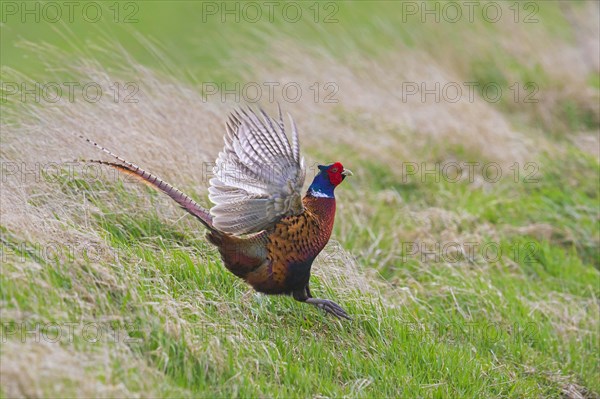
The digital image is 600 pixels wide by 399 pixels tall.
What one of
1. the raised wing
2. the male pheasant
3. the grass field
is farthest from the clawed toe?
the raised wing

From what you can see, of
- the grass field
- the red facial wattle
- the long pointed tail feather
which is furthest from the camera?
the red facial wattle

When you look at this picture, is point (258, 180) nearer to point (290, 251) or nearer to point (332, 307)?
point (290, 251)

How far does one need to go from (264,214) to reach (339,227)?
2136 millimetres

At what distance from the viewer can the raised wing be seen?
17.7 ft

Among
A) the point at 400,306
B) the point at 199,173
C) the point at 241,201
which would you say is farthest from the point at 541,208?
the point at 241,201

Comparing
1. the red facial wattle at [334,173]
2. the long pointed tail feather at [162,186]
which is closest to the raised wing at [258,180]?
the long pointed tail feather at [162,186]

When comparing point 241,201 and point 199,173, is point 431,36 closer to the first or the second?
point 199,173

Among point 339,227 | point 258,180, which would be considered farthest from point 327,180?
point 339,227

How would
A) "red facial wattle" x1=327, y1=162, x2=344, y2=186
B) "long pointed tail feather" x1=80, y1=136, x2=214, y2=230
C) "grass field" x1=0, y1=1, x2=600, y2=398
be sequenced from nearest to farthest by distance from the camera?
"grass field" x1=0, y1=1, x2=600, y2=398
"long pointed tail feather" x1=80, y1=136, x2=214, y2=230
"red facial wattle" x1=327, y1=162, x2=344, y2=186

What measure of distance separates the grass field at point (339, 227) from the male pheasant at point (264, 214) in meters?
0.27

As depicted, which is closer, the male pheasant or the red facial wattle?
the male pheasant

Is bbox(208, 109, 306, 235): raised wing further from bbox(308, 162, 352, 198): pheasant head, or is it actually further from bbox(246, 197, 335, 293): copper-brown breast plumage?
bbox(308, 162, 352, 198): pheasant head

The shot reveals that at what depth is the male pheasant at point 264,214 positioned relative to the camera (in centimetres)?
540

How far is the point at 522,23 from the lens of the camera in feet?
41.8
